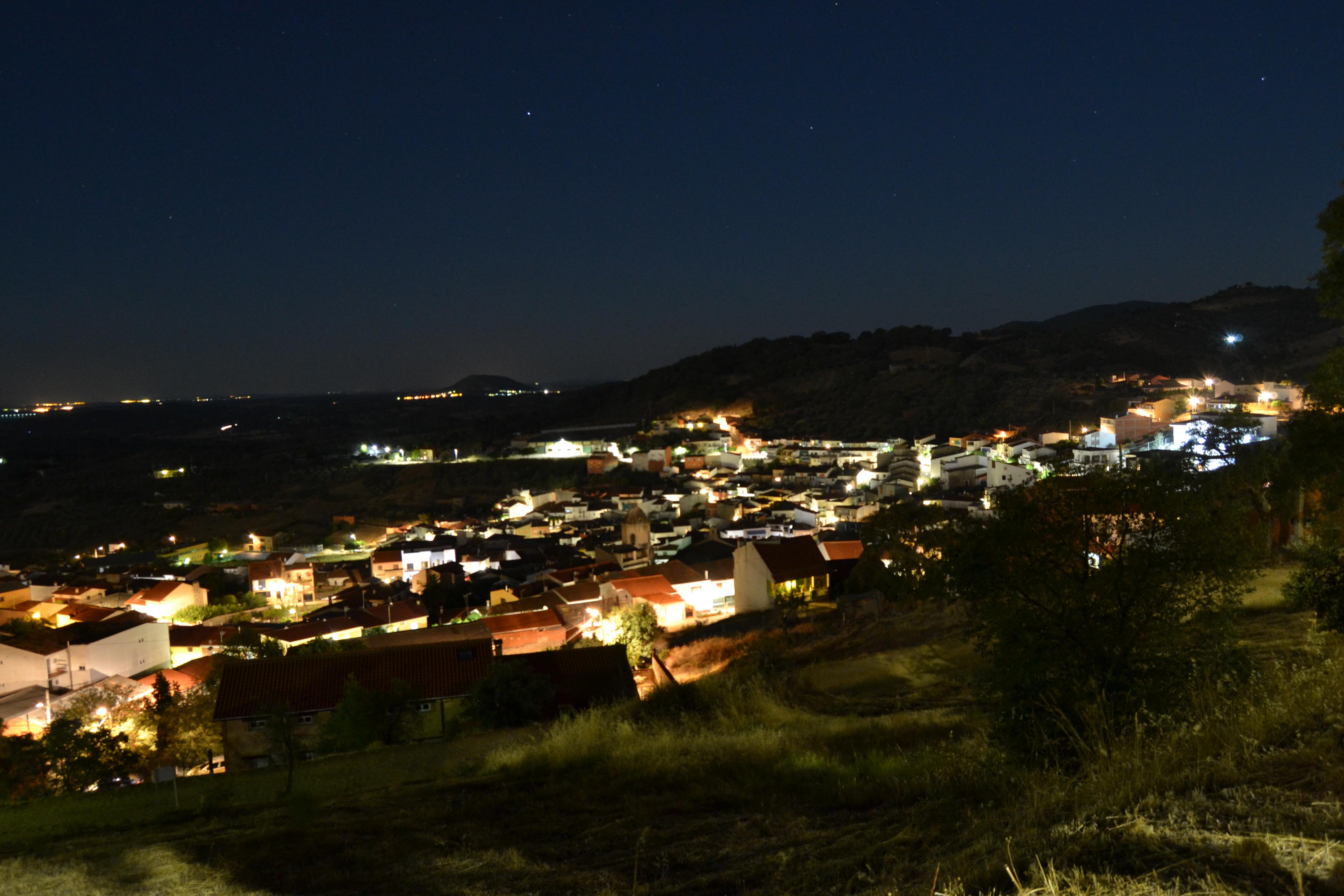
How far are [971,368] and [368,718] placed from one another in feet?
265

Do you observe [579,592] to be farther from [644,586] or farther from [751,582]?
[751,582]

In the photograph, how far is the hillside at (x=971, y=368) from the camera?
216ft

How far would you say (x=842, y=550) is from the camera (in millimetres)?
26266

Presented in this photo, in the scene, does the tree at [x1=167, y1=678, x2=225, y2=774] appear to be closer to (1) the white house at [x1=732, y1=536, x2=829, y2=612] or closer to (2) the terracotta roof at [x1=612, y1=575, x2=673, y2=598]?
(2) the terracotta roof at [x1=612, y1=575, x2=673, y2=598]

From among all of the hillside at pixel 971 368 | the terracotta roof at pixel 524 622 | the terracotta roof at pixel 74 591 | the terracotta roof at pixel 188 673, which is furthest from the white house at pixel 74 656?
the hillside at pixel 971 368

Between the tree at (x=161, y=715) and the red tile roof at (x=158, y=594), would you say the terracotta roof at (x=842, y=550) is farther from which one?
the red tile roof at (x=158, y=594)

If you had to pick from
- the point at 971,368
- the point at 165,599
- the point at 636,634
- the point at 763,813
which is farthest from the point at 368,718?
the point at 971,368

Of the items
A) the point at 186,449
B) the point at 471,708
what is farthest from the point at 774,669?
the point at 186,449

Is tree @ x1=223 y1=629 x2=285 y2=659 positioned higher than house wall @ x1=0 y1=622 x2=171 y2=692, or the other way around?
tree @ x1=223 y1=629 x2=285 y2=659

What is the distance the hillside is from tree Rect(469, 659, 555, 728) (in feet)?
162

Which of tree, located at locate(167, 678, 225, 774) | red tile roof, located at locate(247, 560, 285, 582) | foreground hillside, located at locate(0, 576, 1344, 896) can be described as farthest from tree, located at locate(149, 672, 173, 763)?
red tile roof, located at locate(247, 560, 285, 582)

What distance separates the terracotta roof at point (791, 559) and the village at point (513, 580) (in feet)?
0.22

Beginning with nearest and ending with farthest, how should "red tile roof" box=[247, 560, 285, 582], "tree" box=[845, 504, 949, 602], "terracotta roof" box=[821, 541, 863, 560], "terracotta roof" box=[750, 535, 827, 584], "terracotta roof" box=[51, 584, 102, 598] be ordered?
1. "tree" box=[845, 504, 949, 602]
2. "terracotta roof" box=[750, 535, 827, 584]
3. "terracotta roof" box=[821, 541, 863, 560]
4. "terracotta roof" box=[51, 584, 102, 598]
5. "red tile roof" box=[247, 560, 285, 582]

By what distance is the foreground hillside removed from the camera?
8.48 ft
